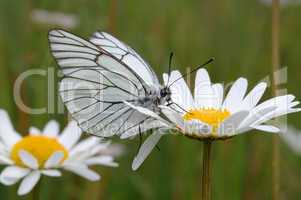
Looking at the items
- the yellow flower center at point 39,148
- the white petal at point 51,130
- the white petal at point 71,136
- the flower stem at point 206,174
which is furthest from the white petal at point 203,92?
the white petal at point 51,130

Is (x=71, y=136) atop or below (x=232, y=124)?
below

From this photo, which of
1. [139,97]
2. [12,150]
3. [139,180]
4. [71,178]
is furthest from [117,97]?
[71,178]

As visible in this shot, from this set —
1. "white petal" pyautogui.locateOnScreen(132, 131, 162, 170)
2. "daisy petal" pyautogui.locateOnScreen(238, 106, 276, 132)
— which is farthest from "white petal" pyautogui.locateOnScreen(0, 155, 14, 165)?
"daisy petal" pyautogui.locateOnScreen(238, 106, 276, 132)

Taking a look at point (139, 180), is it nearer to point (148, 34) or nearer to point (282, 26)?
point (148, 34)

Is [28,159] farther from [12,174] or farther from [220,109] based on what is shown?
[220,109]

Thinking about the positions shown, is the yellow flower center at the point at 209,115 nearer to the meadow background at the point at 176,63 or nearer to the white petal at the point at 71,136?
the white petal at the point at 71,136

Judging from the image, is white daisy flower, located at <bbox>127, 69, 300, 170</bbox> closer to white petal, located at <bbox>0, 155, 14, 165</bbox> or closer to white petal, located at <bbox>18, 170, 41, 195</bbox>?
white petal, located at <bbox>18, 170, 41, 195</bbox>

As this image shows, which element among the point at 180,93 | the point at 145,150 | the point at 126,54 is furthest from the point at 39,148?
the point at 145,150
